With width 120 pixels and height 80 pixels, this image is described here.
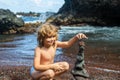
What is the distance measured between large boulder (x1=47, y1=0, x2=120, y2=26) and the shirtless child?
38389mm

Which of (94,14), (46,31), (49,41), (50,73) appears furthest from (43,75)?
(94,14)

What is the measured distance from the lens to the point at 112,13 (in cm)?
4472

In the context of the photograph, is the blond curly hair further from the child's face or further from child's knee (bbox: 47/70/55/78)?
child's knee (bbox: 47/70/55/78)

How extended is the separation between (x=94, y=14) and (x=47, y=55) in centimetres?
4159

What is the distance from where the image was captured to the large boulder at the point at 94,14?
44.4 metres

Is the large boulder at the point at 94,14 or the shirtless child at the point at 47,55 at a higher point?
the shirtless child at the point at 47,55

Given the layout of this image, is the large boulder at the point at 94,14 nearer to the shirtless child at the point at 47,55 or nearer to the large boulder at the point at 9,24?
the large boulder at the point at 9,24

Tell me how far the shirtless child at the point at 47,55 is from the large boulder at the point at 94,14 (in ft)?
126

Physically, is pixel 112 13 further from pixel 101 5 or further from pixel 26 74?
pixel 26 74

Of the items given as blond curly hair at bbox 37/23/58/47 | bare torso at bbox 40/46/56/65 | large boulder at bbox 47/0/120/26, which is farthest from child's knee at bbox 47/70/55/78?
large boulder at bbox 47/0/120/26

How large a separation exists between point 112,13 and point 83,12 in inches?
220

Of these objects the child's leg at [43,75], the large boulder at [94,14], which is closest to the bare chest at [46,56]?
the child's leg at [43,75]

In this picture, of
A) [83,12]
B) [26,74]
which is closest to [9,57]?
[26,74]

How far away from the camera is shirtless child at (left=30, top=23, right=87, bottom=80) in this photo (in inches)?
227
